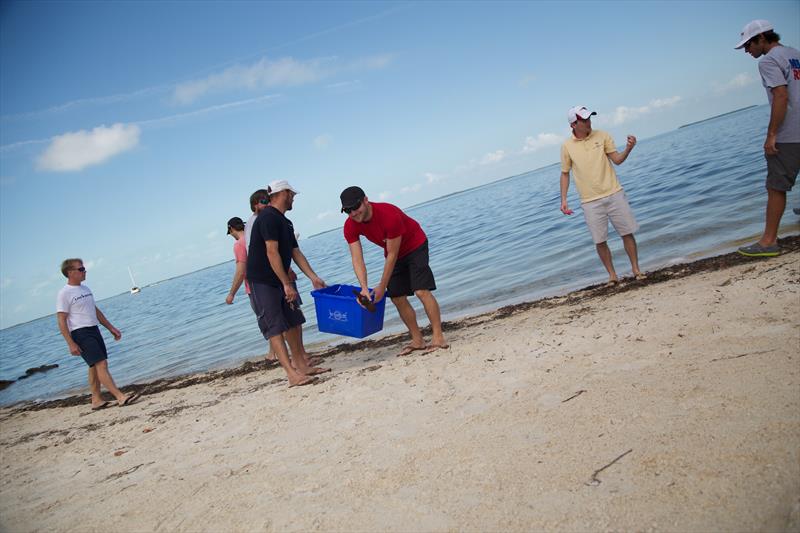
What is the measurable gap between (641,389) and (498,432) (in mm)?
924

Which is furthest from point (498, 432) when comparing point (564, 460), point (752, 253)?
point (752, 253)

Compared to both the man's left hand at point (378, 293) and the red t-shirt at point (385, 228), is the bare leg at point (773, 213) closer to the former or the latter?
the red t-shirt at point (385, 228)

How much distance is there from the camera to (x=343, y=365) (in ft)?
20.8

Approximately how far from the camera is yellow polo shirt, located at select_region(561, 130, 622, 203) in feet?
20.3

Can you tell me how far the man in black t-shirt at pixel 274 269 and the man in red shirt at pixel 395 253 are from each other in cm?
70

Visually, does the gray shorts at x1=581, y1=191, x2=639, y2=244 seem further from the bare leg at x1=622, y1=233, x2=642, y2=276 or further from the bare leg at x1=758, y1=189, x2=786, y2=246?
the bare leg at x1=758, y1=189, x2=786, y2=246

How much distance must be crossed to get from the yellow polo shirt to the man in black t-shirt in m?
3.53

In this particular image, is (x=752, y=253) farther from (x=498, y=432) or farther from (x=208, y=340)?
(x=208, y=340)

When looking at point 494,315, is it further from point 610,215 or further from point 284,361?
point 284,361

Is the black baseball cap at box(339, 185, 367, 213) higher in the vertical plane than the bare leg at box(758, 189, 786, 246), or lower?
higher

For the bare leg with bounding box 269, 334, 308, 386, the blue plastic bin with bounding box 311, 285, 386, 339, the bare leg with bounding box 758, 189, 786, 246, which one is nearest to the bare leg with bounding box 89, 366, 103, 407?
the bare leg with bounding box 269, 334, 308, 386

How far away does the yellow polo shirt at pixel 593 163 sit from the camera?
20.3ft

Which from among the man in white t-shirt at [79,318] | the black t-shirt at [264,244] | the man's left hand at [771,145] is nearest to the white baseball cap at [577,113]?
the man's left hand at [771,145]

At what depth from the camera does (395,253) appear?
4.99 metres
